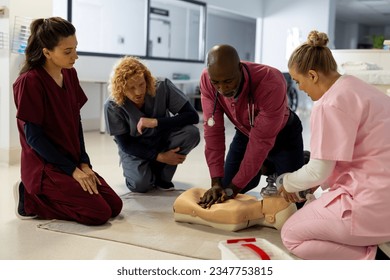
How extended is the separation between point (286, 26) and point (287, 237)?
793 cm

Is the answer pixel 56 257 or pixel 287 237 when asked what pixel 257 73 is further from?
pixel 56 257

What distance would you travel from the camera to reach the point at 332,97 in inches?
58.4

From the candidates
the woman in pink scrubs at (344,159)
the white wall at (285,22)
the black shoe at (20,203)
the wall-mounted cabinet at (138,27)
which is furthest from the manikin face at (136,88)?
the white wall at (285,22)

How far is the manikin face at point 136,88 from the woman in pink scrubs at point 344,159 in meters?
1.03

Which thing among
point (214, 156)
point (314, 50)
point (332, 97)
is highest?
point (314, 50)

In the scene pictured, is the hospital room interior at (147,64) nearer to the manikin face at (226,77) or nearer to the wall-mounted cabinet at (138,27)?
the wall-mounted cabinet at (138,27)

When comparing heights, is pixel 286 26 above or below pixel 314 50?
above

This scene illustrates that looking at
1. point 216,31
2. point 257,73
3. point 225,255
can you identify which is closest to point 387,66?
point 257,73

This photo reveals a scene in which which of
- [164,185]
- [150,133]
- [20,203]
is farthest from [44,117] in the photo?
[164,185]

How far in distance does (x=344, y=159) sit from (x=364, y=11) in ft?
38.5

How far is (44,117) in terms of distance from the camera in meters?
2.11

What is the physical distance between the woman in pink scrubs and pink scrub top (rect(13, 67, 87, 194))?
107cm

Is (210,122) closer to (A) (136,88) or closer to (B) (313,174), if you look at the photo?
(A) (136,88)
